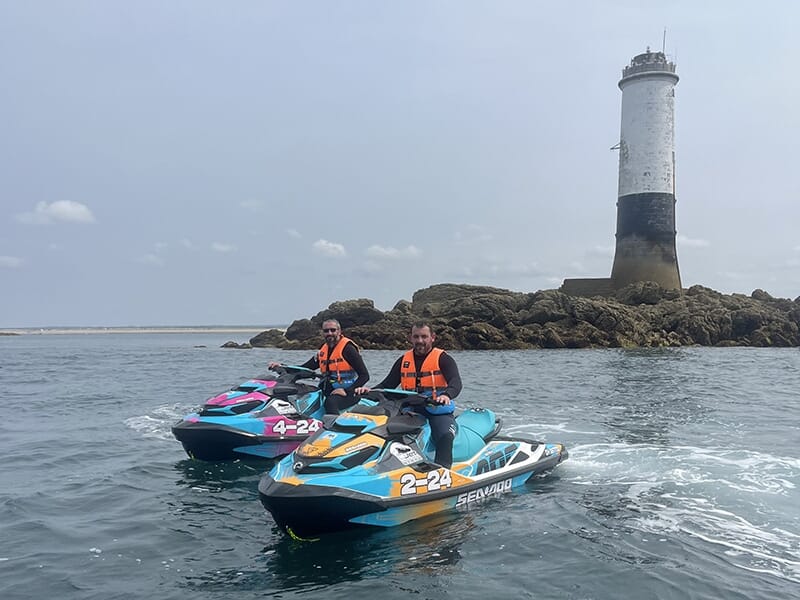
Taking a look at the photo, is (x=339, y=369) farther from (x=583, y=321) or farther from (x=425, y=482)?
(x=583, y=321)

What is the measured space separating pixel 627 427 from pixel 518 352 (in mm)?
23003

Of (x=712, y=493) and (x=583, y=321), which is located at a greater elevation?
(x=583, y=321)

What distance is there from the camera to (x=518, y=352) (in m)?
36.0

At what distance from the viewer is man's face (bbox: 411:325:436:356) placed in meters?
8.18

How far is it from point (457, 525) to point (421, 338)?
86.8 inches

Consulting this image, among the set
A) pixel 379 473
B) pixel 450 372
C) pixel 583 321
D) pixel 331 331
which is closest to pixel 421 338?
pixel 450 372

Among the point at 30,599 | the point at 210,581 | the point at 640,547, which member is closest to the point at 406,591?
the point at 210,581

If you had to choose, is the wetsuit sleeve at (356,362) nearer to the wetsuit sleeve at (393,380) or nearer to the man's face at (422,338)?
the wetsuit sleeve at (393,380)

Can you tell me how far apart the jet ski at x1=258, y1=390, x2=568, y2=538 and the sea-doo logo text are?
12 millimetres

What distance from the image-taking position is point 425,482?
7184mm

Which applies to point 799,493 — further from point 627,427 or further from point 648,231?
point 648,231

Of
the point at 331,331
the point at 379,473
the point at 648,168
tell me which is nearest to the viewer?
the point at 379,473

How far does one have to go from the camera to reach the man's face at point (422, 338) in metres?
8.18

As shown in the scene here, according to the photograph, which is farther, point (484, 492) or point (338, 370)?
point (338, 370)
